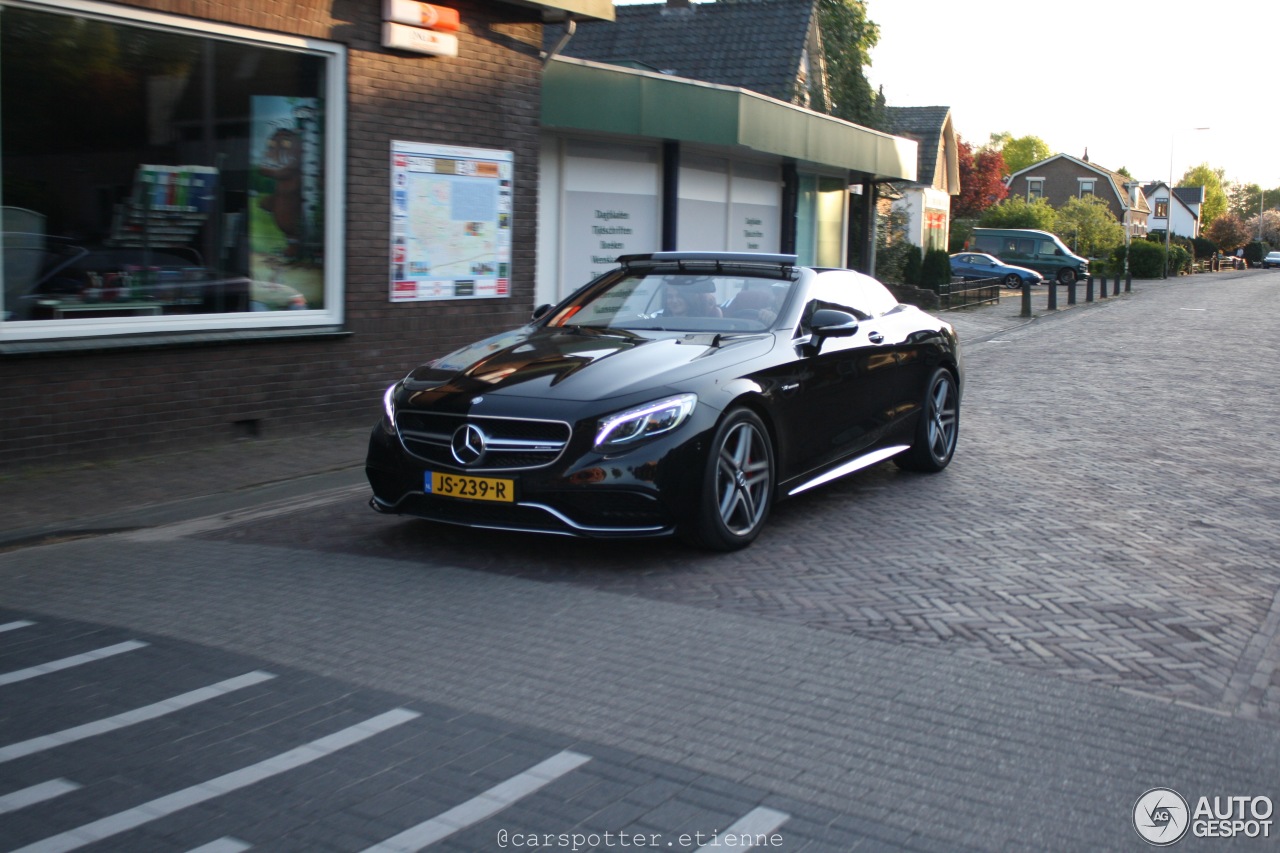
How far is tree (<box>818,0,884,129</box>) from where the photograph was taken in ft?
107

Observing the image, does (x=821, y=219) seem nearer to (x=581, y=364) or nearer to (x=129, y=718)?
(x=581, y=364)

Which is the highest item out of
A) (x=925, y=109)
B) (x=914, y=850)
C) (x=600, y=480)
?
(x=925, y=109)

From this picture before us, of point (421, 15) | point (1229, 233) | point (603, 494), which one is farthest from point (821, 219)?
point (1229, 233)

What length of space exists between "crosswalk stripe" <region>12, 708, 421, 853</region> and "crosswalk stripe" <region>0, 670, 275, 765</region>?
0.61 metres

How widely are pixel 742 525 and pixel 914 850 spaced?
11.4 ft

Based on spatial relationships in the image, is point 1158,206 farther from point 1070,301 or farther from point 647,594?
point 647,594

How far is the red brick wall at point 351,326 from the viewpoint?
8805 millimetres

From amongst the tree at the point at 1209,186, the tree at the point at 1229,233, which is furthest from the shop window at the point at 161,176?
the tree at the point at 1209,186

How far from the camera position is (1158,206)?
429ft

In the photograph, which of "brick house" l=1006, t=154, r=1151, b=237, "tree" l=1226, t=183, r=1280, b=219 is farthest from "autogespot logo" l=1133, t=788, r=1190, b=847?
"tree" l=1226, t=183, r=1280, b=219

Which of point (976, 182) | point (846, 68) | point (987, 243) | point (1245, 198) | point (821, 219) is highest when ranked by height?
point (1245, 198)

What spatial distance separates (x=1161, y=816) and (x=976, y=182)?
231 feet

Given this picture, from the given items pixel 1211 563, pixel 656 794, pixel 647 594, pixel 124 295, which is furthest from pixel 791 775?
pixel 124 295

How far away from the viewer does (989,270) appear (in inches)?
1891
